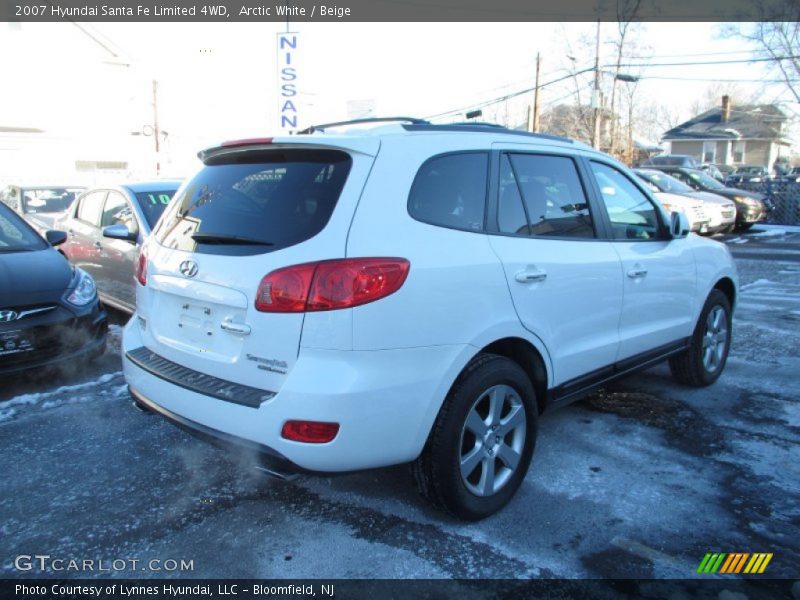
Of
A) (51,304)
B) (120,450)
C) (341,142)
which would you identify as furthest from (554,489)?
(51,304)

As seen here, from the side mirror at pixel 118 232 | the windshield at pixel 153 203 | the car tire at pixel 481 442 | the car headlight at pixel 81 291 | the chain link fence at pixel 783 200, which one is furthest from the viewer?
the chain link fence at pixel 783 200

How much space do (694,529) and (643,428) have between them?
124cm

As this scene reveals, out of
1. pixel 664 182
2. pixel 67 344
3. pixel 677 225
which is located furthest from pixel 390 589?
pixel 664 182

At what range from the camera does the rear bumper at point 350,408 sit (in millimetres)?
2395

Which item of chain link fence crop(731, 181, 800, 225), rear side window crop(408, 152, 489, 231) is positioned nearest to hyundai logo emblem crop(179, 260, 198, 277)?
rear side window crop(408, 152, 489, 231)

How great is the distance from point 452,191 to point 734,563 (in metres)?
2.03

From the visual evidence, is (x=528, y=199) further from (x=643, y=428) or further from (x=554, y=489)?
(x=643, y=428)

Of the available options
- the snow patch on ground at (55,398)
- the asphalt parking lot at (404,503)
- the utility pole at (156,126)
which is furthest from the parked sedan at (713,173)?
the utility pole at (156,126)

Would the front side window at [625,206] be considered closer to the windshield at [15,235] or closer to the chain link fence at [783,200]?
the windshield at [15,235]

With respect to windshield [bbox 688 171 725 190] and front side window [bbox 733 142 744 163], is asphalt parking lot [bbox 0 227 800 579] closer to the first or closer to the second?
windshield [bbox 688 171 725 190]

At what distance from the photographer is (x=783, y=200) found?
752 inches

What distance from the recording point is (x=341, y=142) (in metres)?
2.69

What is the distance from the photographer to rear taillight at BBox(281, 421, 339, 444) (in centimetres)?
240

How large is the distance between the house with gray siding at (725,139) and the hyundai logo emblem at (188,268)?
5462 centimetres
